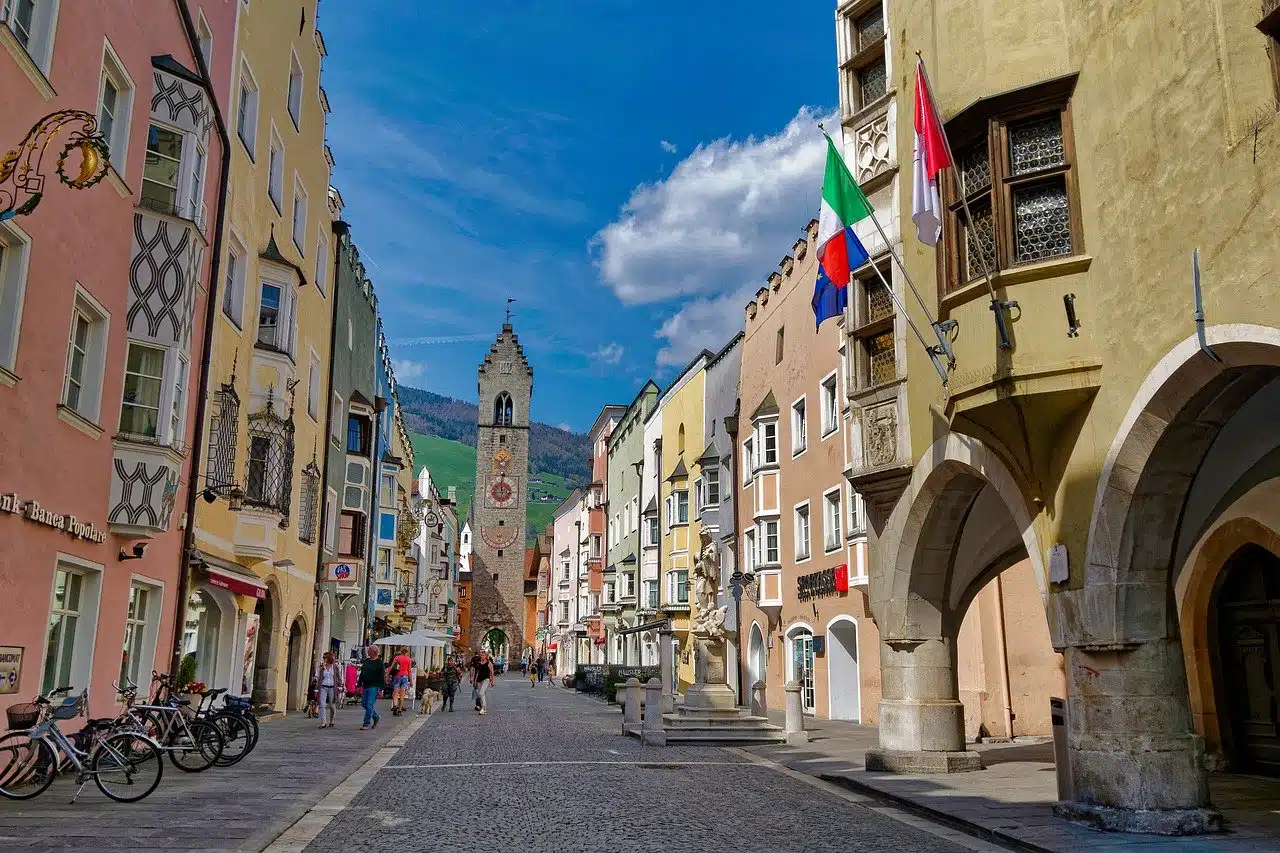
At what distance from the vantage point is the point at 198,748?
13.8 metres

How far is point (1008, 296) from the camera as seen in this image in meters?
10.9

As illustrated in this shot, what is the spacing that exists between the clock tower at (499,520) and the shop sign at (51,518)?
83.5 meters

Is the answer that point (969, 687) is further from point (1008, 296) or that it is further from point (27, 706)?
point (27, 706)

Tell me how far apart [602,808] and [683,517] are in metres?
36.7

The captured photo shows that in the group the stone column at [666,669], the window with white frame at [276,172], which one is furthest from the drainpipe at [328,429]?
the stone column at [666,669]

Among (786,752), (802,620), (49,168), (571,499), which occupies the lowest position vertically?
(786,752)

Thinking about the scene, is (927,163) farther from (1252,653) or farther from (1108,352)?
(1252,653)

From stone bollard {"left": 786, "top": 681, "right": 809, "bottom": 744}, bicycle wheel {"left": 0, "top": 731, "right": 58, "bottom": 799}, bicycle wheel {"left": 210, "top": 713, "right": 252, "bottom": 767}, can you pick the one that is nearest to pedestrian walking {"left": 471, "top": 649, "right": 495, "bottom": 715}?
stone bollard {"left": 786, "top": 681, "right": 809, "bottom": 744}

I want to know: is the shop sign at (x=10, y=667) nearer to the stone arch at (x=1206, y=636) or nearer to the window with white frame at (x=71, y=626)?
the window with white frame at (x=71, y=626)

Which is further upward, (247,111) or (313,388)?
(247,111)

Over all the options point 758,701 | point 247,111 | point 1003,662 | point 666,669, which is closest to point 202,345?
point 247,111

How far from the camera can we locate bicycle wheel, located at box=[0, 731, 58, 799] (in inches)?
420

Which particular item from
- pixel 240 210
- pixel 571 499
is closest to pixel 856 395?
pixel 240 210

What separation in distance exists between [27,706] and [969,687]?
17.1m
